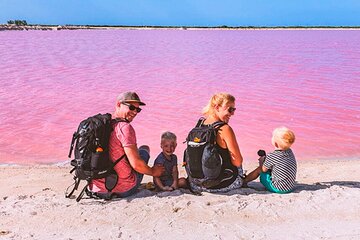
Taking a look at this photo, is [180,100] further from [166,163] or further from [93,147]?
[93,147]

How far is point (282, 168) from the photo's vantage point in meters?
4.41

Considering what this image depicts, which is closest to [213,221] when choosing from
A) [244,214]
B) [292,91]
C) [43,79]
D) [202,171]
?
[244,214]

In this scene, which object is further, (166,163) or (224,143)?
(166,163)

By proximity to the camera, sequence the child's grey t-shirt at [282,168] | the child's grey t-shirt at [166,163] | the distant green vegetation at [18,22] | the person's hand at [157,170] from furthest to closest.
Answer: the distant green vegetation at [18,22] → the child's grey t-shirt at [166,163] → the child's grey t-shirt at [282,168] → the person's hand at [157,170]

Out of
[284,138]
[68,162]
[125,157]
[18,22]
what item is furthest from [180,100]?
[18,22]

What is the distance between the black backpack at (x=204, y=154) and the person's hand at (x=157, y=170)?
0.26 metres

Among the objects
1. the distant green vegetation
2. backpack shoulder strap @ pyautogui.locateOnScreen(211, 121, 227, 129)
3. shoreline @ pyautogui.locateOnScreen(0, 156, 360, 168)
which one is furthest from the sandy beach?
the distant green vegetation

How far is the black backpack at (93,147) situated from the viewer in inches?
151

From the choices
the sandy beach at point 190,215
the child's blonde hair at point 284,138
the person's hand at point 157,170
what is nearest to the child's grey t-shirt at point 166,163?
the person's hand at point 157,170

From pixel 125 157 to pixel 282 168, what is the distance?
1.52 m

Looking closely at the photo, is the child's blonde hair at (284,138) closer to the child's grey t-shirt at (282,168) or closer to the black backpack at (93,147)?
the child's grey t-shirt at (282,168)

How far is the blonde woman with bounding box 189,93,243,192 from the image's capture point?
410 centimetres

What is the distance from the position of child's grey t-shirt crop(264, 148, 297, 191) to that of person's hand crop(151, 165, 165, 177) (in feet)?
3.43

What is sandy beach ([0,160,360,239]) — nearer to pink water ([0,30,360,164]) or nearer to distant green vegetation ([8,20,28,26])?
pink water ([0,30,360,164])
